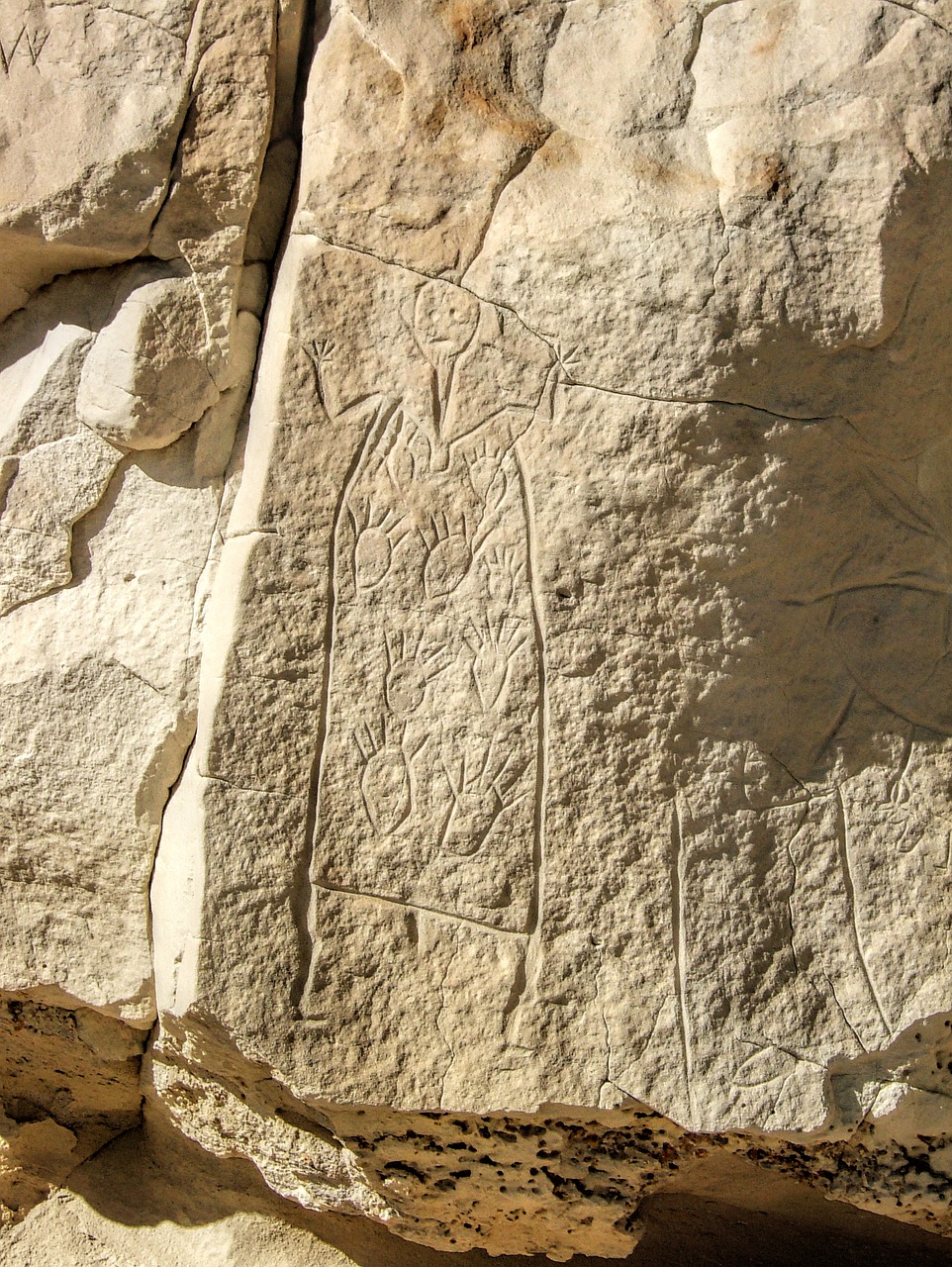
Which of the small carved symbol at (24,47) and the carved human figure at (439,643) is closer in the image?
the carved human figure at (439,643)

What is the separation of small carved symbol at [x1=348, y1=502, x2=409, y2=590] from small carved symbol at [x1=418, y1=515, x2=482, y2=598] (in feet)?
0.16

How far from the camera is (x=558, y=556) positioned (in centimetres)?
194

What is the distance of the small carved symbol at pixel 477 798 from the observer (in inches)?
76.9

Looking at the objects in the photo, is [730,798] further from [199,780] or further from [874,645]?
[199,780]

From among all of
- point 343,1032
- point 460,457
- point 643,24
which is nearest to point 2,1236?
point 343,1032

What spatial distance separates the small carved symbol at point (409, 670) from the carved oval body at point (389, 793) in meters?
0.08

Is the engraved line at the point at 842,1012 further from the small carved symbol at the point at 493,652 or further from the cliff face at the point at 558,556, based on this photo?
the small carved symbol at the point at 493,652

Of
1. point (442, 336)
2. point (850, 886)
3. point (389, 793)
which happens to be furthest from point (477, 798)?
point (442, 336)

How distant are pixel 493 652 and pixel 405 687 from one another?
0.51 ft

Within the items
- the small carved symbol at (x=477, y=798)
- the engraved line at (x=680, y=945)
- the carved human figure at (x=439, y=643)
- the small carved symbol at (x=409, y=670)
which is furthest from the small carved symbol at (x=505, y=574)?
the engraved line at (x=680, y=945)

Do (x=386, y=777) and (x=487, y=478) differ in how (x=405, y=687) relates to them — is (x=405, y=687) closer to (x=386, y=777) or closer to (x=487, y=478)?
(x=386, y=777)

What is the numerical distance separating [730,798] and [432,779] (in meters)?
0.48

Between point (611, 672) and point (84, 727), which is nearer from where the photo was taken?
point (611, 672)

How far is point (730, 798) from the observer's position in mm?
1950
